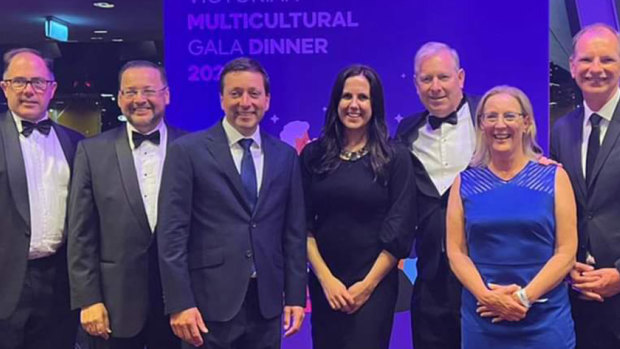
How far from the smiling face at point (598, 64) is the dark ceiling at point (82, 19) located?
22.5 feet

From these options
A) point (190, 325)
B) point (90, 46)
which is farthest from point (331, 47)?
point (90, 46)

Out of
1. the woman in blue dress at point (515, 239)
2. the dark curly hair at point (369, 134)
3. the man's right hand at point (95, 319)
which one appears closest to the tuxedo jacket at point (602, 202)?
the woman in blue dress at point (515, 239)

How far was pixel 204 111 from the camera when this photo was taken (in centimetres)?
419

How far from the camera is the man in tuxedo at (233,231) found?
2748 millimetres

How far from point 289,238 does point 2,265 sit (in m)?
1.35

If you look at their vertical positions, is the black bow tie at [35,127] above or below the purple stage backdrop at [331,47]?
below

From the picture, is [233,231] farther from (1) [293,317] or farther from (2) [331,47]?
(2) [331,47]

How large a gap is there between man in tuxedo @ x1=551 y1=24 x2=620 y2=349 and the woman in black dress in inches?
28.7

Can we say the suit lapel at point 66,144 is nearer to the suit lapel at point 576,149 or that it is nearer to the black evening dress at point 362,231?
the black evening dress at point 362,231

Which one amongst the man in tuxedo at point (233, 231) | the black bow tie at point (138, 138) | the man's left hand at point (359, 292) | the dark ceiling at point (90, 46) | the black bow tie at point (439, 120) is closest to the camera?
the man in tuxedo at point (233, 231)

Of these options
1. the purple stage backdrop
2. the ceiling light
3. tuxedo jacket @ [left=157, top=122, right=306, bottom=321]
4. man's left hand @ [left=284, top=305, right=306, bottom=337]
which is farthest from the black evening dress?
the ceiling light

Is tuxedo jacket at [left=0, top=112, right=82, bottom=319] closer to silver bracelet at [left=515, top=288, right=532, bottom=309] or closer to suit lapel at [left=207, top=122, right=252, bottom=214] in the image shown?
suit lapel at [left=207, top=122, right=252, bottom=214]

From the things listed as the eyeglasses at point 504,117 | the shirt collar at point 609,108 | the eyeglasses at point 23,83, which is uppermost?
the eyeglasses at point 23,83

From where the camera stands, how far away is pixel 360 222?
298 cm
